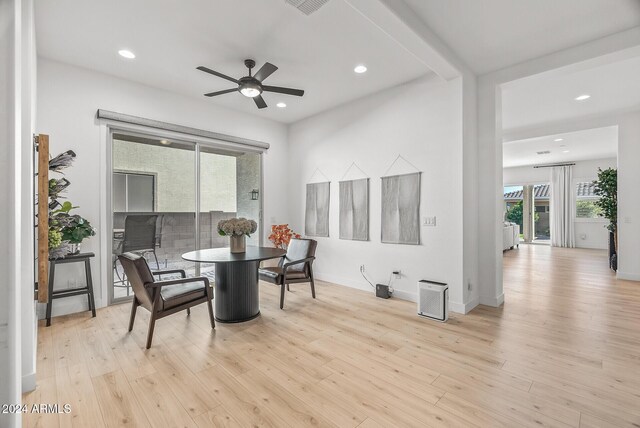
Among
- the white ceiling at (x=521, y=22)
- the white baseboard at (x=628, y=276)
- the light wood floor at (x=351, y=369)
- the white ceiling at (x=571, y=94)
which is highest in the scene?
the white ceiling at (x=571, y=94)

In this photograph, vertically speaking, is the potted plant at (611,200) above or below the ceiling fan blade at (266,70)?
below

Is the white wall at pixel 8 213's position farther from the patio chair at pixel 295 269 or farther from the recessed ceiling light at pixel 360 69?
the recessed ceiling light at pixel 360 69

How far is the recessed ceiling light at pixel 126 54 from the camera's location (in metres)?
3.31

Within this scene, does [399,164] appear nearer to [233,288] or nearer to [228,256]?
[228,256]

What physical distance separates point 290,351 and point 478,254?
106 inches

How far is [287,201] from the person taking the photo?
5926 millimetres

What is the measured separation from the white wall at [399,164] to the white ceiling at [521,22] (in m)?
0.59

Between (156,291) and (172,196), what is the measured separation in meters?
2.22

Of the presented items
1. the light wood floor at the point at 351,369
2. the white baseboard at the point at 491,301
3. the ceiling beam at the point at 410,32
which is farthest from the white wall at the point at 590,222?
the light wood floor at the point at 351,369

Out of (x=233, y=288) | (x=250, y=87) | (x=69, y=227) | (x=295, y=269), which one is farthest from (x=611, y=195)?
(x=69, y=227)

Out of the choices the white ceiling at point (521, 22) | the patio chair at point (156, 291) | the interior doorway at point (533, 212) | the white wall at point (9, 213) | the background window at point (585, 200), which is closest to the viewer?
the white wall at point (9, 213)

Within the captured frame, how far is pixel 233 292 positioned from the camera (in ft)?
10.9

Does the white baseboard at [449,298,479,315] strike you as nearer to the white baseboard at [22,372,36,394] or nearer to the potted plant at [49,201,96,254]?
the white baseboard at [22,372,36,394]

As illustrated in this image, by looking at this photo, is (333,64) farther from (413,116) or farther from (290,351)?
(290,351)
